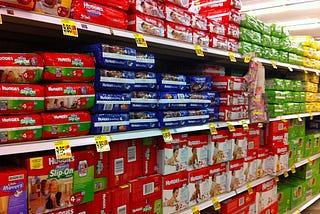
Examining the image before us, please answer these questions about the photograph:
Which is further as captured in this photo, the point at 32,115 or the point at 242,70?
the point at 242,70

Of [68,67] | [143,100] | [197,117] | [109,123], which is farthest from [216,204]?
[68,67]

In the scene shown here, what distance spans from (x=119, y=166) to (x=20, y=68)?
726 millimetres

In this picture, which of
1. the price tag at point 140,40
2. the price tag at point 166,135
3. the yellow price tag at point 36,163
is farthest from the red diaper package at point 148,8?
the yellow price tag at point 36,163

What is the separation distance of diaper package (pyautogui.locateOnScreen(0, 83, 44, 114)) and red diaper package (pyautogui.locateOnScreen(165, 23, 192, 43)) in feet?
2.82

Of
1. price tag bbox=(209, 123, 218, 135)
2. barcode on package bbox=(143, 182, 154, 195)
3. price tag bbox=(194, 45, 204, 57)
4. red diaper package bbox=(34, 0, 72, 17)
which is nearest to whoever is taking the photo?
red diaper package bbox=(34, 0, 72, 17)

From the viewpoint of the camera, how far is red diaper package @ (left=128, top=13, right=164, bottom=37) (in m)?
1.61

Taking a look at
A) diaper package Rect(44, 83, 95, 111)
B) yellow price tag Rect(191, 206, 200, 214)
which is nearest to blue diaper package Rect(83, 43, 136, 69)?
diaper package Rect(44, 83, 95, 111)

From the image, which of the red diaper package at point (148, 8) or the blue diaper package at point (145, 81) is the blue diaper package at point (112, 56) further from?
the red diaper package at point (148, 8)

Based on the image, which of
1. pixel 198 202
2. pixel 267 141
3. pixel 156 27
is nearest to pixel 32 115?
pixel 156 27

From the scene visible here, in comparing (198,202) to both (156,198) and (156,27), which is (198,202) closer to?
(156,198)

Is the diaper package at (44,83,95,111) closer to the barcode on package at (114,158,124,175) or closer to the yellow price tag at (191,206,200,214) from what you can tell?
the barcode on package at (114,158,124,175)

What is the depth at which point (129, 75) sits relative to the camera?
1585mm

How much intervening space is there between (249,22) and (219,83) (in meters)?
0.67

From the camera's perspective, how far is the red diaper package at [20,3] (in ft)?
3.55
